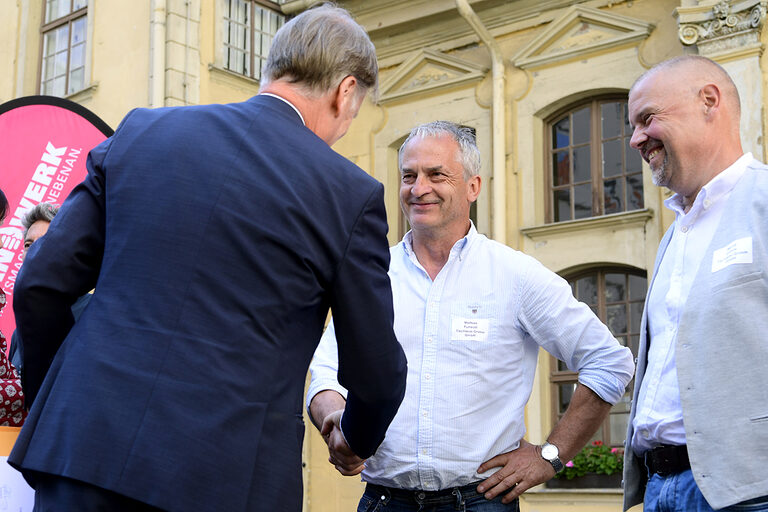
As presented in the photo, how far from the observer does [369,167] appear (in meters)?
13.7

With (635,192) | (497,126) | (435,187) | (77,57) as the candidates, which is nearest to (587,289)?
(635,192)

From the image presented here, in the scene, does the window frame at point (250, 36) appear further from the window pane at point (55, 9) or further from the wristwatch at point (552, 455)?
the wristwatch at point (552, 455)

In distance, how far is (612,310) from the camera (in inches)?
458

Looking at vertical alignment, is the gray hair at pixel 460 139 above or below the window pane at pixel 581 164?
below

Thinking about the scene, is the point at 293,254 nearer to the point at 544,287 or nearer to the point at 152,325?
the point at 152,325

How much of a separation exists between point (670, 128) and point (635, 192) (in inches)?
339

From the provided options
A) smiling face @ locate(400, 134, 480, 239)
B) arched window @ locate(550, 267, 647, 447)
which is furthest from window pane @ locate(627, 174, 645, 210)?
smiling face @ locate(400, 134, 480, 239)

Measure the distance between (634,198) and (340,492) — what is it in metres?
5.18

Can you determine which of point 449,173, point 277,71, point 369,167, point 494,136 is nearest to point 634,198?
point 494,136

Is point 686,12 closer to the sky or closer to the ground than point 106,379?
closer to the sky

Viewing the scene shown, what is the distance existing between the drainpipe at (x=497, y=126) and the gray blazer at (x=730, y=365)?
903cm

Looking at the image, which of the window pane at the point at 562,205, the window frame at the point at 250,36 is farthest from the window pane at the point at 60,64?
the window pane at the point at 562,205

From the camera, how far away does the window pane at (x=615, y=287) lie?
1159 centimetres

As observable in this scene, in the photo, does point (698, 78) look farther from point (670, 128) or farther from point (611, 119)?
point (611, 119)
